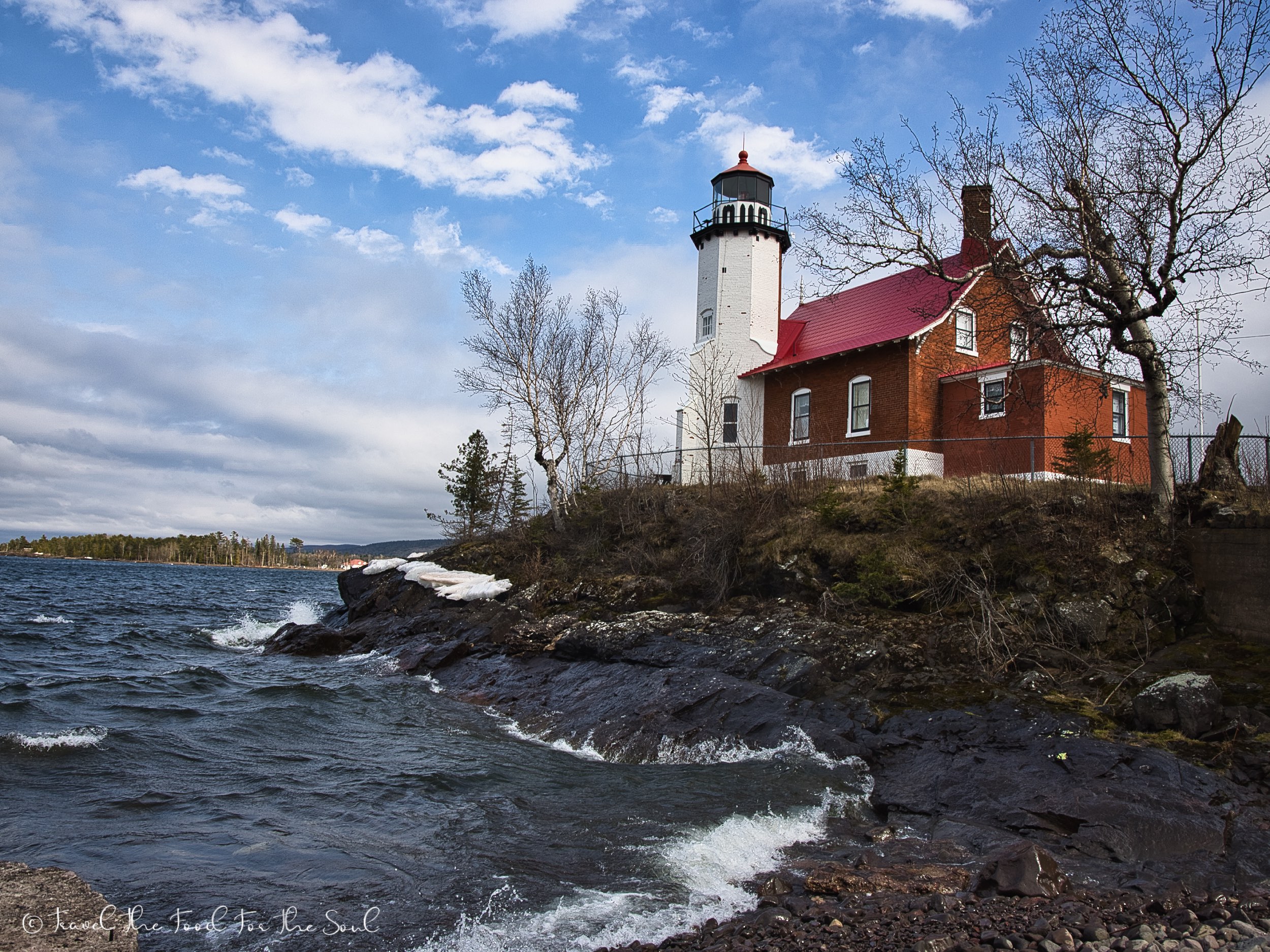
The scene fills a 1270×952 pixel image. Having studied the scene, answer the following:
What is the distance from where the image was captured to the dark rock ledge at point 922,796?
17.1 ft

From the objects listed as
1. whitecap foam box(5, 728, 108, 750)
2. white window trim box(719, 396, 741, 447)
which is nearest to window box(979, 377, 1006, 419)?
white window trim box(719, 396, 741, 447)

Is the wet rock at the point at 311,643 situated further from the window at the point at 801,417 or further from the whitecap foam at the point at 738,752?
the window at the point at 801,417

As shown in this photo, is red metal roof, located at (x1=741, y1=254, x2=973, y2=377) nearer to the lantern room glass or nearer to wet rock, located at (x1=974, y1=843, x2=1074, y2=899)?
the lantern room glass

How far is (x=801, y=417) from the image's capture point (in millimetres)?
27047

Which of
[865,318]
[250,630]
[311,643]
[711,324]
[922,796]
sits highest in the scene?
[711,324]

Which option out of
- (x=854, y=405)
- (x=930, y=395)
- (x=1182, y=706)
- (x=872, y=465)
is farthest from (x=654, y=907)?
(x=854, y=405)

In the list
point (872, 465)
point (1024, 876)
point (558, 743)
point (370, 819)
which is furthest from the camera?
point (872, 465)

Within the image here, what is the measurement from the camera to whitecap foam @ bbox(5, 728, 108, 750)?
1003 cm

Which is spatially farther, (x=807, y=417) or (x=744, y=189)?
(x=744, y=189)

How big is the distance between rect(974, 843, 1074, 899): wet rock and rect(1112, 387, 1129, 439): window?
66.1 feet

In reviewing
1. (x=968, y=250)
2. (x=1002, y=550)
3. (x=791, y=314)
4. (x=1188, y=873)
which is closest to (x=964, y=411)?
(x=968, y=250)

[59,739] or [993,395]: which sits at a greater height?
[993,395]

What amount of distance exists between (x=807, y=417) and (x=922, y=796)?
64.1ft

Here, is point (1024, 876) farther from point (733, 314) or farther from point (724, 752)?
point (733, 314)
